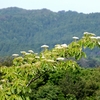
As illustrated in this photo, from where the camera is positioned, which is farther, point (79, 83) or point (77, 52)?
point (79, 83)

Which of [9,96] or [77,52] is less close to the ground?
[77,52]

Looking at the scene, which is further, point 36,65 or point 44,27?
point 44,27

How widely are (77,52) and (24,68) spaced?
0.62 metres

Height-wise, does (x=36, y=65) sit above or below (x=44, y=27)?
above

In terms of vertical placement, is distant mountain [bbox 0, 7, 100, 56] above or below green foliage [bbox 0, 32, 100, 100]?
below

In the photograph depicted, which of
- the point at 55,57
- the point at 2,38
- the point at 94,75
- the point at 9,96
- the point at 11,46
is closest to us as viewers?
the point at 9,96

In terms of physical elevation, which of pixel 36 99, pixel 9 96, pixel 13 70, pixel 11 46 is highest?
pixel 13 70

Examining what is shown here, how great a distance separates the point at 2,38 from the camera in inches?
6599

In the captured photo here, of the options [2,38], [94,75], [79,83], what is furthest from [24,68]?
[2,38]

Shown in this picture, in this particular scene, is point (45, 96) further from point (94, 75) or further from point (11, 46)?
point (11, 46)

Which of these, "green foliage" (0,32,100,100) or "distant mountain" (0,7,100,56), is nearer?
"green foliage" (0,32,100,100)

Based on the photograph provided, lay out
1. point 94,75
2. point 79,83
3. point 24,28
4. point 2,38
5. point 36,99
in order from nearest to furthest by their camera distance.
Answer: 1. point 36,99
2. point 79,83
3. point 94,75
4. point 2,38
5. point 24,28

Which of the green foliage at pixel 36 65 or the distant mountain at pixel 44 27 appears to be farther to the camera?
the distant mountain at pixel 44 27

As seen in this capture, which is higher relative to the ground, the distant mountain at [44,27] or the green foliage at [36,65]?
the green foliage at [36,65]
